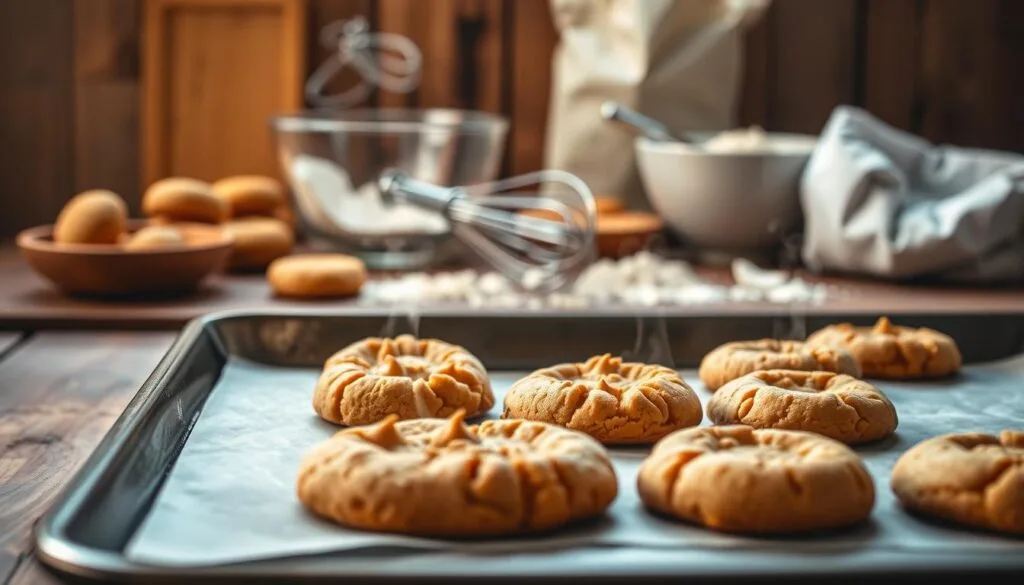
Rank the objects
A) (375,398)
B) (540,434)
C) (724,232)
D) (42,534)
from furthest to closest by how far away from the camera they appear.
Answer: (724,232)
(375,398)
(540,434)
(42,534)

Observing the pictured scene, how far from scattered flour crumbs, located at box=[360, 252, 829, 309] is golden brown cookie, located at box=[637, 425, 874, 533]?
84cm

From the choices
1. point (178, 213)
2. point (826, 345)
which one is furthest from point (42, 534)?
point (178, 213)

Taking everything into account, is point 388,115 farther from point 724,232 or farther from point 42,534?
point 42,534

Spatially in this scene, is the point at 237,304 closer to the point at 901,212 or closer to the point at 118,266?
the point at 118,266

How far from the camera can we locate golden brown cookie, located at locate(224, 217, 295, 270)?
2.08 metres

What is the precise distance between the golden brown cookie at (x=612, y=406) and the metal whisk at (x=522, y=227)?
750 mm

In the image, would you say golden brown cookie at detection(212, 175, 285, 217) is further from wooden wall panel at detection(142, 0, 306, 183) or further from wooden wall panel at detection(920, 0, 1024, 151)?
wooden wall panel at detection(920, 0, 1024, 151)

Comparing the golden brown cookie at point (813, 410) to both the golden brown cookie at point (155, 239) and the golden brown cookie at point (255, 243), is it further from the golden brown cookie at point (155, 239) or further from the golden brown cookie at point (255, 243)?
the golden brown cookie at point (255, 243)

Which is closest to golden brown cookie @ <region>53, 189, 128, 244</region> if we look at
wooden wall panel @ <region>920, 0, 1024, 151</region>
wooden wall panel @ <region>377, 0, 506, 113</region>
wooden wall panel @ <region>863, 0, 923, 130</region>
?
wooden wall panel @ <region>377, 0, 506, 113</region>

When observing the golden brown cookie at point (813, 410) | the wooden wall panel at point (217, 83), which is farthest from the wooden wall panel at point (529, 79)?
the golden brown cookie at point (813, 410)

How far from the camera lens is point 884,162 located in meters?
1.98

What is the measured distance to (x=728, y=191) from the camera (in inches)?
82.3

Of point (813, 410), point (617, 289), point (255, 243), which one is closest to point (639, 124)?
point (617, 289)

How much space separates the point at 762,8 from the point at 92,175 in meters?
1.30
